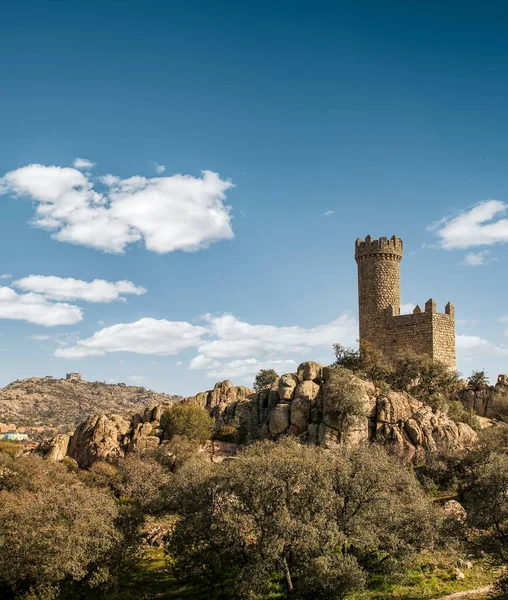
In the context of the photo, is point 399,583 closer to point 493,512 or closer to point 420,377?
point 493,512

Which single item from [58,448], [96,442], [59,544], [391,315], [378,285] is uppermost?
[378,285]

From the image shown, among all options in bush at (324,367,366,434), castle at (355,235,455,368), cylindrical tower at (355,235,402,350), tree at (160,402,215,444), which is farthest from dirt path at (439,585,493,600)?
cylindrical tower at (355,235,402,350)

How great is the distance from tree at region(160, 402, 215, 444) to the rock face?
132cm

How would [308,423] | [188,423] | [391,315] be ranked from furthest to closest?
[391,315] < [188,423] < [308,423]

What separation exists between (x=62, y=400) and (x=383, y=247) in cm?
12195

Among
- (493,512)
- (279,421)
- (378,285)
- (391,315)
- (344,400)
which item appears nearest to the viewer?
(493,512)

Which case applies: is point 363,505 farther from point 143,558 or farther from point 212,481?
point 143,558

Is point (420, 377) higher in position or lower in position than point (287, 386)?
higher

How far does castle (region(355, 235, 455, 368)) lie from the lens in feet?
173

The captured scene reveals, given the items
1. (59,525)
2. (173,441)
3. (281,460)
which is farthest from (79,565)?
(173,441)

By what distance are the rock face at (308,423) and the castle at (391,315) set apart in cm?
785

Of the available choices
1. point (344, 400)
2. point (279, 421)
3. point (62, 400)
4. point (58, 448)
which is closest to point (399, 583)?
point (344, 400)

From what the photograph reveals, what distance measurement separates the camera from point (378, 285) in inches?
2195

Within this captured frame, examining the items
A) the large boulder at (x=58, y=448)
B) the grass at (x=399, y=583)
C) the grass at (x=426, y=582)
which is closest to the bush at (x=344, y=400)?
the grass at (x=399, y=583)
